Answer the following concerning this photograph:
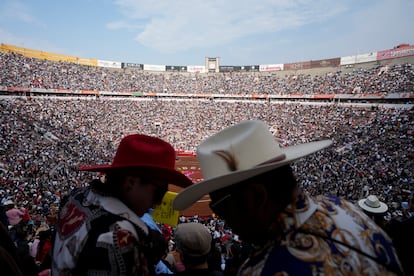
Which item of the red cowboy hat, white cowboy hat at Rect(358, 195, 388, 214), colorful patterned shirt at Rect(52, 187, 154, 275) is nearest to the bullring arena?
white cowboy hat at Rect(358, 195, 388, 214)

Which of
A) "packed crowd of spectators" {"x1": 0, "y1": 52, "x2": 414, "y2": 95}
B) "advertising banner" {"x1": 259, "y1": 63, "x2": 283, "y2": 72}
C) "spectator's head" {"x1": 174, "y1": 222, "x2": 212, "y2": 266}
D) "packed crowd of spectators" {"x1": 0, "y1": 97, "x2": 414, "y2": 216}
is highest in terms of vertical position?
"advertising banner" {"x1": 259, "y1": 63, "x2": 283, "y2": 72}

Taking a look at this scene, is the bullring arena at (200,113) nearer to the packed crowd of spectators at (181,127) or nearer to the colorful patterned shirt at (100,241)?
the packed crowd of spectators at (181,127)

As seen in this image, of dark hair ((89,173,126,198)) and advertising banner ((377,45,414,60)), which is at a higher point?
advertising banner ((377,45,414,60))

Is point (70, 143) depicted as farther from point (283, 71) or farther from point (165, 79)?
point (283, 71)

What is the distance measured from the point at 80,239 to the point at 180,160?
33884 millimetres

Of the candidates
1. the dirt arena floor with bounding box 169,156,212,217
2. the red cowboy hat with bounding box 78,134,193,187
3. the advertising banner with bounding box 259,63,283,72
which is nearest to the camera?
the red cowboy hat with bounding box 78,134,193,187

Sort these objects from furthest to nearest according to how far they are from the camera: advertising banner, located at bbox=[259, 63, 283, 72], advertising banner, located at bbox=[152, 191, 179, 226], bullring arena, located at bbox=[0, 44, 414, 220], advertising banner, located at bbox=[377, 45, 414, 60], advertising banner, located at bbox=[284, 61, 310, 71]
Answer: advertising banner, located at bbox=[259, 63, 283, 72]
advertising banner, located at bbox=[284, 61, 310, 71]
advertising banner, located at bbox=[377, 45, 414, 60]
bullring arena, located at bbox=[0, 44, 414, 220]
advertising banner, located at bbox=[152, 191, 179, 226]

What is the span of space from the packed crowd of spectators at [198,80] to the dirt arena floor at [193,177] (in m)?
24.4

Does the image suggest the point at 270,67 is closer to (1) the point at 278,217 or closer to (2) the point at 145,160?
(2) the point at 145,160

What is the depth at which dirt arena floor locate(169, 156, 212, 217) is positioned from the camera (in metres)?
21.1

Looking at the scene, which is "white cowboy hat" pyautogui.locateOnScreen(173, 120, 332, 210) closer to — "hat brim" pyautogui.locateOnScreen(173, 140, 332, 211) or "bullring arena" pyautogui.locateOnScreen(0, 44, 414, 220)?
"hat brim" pyautogui.locateOnScreen(173, 140, 332, 211)

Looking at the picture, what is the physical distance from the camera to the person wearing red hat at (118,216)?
150cm

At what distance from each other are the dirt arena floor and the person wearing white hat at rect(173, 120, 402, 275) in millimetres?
19332

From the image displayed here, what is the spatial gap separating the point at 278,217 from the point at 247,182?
0.21 metres
